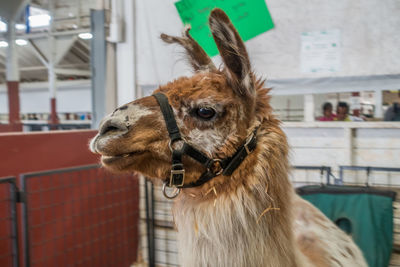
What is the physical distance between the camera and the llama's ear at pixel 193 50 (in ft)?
4.62

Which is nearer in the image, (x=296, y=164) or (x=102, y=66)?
(x=296, y=164)

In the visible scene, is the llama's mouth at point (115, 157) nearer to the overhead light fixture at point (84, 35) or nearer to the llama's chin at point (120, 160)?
the llama's chin at point (120, 160)

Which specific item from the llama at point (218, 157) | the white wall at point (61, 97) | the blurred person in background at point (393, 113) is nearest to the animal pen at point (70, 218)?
the llama at point (218, 157)

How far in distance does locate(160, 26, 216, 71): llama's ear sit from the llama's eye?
0.32m

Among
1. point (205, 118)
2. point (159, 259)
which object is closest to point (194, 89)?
point (205, 118)

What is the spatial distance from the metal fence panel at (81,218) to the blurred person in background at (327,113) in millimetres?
1657

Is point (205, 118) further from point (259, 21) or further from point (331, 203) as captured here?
point (259, 21)

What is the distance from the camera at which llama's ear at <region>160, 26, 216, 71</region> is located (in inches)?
55.4

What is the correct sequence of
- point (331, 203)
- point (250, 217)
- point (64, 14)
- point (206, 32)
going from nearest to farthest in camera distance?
point (250, 217) → point (331, 203) → point (206, 32) → point (64, 14)

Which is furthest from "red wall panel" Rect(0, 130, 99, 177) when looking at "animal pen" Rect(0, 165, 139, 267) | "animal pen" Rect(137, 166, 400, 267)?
"animal pen" Rect(137, 166, 400, 267)

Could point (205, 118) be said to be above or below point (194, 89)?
below

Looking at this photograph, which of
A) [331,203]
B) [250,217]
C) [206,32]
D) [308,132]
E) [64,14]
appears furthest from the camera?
[64,14]

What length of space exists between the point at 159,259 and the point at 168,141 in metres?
2.17

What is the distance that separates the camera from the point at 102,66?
2908mm
